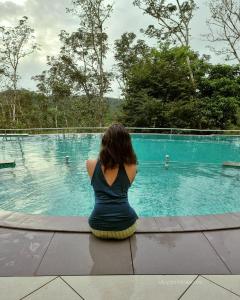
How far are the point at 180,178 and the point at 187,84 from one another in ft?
28.4

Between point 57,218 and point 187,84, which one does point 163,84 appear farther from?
point 57,218

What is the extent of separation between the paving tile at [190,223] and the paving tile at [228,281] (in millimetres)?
681

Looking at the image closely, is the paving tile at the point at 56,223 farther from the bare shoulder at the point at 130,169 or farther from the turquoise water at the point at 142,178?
the turquoise water at the point at 142,178

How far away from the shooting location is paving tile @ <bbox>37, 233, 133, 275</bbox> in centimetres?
201

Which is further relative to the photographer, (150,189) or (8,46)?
(8,46)

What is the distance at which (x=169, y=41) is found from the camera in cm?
1597

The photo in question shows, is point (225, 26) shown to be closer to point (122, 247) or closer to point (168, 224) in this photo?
point (168, 224)

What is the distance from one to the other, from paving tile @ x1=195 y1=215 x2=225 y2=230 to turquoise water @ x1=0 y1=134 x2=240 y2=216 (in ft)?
6.27

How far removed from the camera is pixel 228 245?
2.35 metres

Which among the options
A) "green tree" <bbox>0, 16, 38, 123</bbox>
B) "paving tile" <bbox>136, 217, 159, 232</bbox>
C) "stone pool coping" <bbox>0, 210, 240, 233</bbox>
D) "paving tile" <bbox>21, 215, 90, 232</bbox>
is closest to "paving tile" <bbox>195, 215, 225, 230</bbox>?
"stone pool coping" <bbox>0, 210, 240, 233</bbox>

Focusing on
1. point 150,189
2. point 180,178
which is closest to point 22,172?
point 150,189

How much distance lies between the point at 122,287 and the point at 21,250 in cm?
93

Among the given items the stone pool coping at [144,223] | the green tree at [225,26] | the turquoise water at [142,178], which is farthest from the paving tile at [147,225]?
the green tree at [225,26]

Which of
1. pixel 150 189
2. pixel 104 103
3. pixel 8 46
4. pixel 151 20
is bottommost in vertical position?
pixel 150 189
